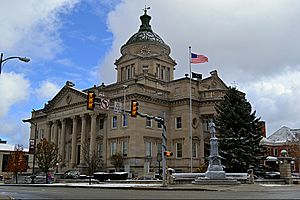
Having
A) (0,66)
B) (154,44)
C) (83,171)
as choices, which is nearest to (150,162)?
(83,171)

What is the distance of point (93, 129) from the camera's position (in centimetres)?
6034

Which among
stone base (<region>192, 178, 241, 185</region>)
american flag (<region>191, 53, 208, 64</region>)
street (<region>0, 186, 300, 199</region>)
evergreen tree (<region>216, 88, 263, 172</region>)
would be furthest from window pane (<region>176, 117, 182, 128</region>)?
street (<region>0, 186, 300, 199</region>)

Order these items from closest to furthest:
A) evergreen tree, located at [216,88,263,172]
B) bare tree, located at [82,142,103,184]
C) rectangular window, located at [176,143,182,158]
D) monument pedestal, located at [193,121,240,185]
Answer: monument pedestal, located at [193,121,240,185]
evergreen tree, located at [216,88,263,172]
bare tree, located at [82,142,103,184]
rectangular window, located at [176,143,182,158]

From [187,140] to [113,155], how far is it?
448 inches

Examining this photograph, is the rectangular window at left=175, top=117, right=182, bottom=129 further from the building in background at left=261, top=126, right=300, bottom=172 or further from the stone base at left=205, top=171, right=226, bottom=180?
the stone base at left=205, top=171, right=226, bottom=180

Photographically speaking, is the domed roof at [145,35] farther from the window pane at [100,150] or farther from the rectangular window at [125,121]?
the window pane at [100,150]

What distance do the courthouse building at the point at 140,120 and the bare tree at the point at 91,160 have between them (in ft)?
2.98

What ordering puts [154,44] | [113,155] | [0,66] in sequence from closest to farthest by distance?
[0,66] → [113,155] → [154,44]

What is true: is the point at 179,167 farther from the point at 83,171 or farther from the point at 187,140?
the point at 83,171

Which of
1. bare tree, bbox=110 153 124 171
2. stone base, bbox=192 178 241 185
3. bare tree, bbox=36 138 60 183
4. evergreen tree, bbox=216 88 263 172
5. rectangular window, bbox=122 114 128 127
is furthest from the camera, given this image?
Answer: rectangular window, bbox=122 114 128 127

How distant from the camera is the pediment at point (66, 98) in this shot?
6351 cm

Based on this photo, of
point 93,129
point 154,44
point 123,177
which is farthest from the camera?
point 154,44

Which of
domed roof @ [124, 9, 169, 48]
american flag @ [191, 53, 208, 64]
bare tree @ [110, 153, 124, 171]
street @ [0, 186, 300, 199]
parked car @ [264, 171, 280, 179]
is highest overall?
domed roof @ [124, 9, 169, 48]

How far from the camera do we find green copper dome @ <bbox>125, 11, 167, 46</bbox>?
7225 cm
